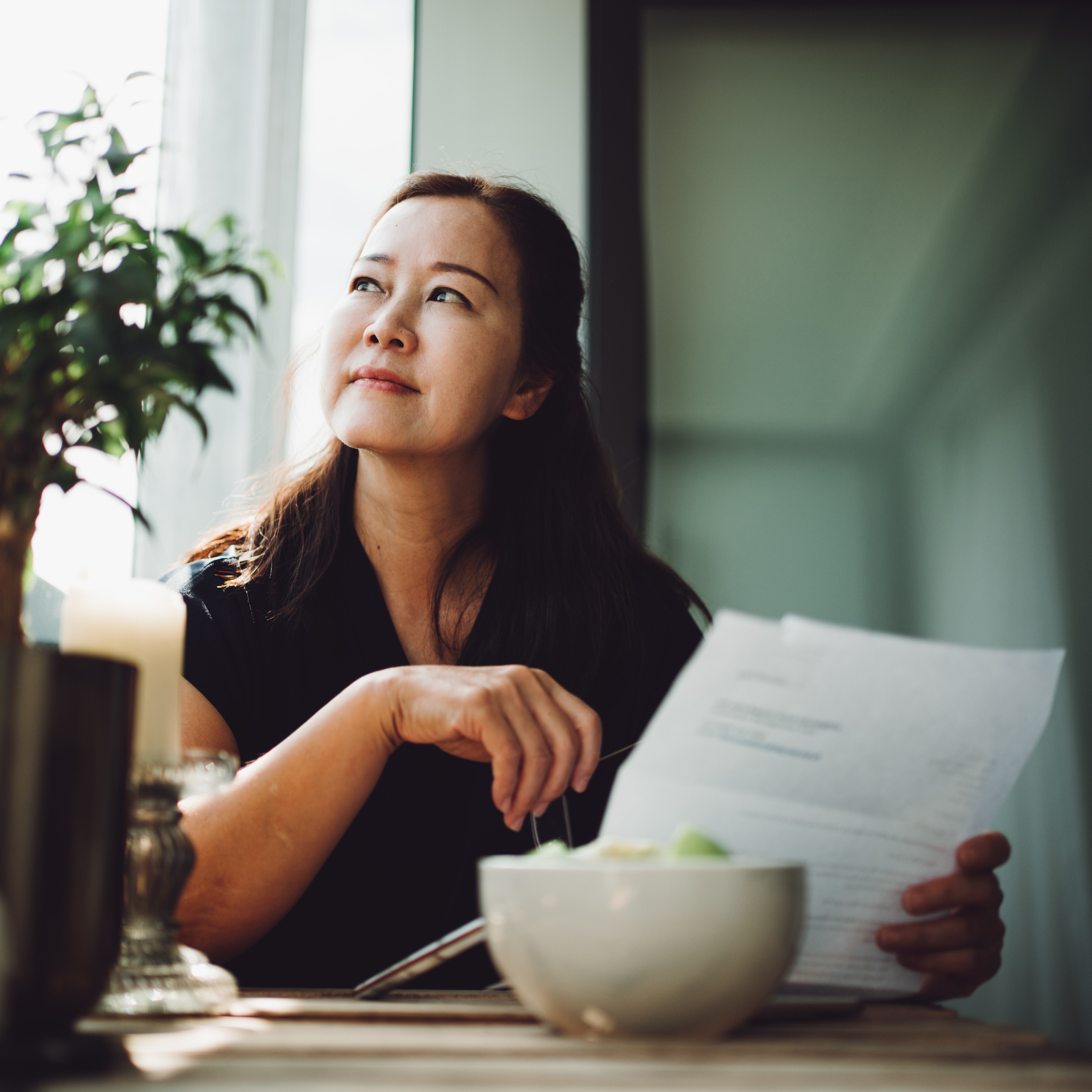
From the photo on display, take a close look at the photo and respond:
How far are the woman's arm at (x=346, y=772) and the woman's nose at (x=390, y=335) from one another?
58 cm

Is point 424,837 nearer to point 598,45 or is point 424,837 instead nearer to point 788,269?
point 788,269

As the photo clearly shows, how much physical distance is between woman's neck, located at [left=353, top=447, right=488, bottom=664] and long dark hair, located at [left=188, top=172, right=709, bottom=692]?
1 cm

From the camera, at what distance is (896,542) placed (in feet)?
6.55

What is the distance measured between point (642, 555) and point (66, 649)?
1076 mm

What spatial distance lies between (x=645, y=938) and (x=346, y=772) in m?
0.40

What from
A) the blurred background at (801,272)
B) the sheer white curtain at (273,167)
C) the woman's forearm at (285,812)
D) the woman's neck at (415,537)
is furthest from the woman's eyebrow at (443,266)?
the woman's forearm at (285,812)

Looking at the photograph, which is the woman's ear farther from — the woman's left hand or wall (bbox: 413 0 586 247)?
the woman's left hand

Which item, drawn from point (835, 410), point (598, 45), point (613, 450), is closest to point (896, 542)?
point (835, 410)

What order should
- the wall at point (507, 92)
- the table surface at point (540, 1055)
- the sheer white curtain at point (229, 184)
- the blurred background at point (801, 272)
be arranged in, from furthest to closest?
the wall at point (507, 92) < the blurred background at point (801, 272) < the sheer white curtain at point (229, 184) < the table surface at point (540, 1055)

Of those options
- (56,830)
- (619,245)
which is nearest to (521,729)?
(56,830)

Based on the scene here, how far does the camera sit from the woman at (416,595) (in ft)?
3.02

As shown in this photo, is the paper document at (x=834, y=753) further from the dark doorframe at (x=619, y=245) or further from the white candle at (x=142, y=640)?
the dark doorframe at (x=619, y=245)

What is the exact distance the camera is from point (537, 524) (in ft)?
5.02

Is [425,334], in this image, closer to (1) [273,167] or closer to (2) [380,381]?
(2) [380,381]
